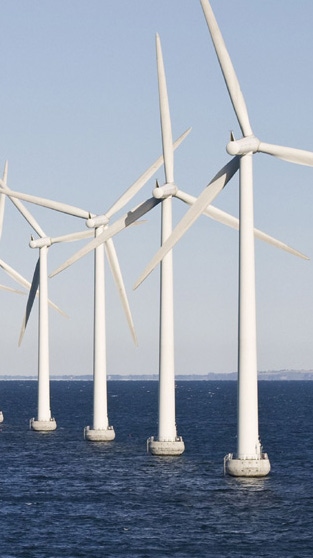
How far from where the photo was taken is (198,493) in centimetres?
7469

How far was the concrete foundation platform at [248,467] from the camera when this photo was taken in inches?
3012

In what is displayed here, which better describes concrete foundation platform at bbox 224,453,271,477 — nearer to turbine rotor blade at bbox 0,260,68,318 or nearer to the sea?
the sea

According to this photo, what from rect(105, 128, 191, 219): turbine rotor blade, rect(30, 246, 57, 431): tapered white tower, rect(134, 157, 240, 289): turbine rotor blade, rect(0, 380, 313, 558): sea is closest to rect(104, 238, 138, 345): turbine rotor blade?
rect(105, 128, 191, 219): turbine rotor blade

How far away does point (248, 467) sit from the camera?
3014 inches

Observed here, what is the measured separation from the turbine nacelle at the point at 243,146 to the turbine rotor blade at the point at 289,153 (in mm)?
652

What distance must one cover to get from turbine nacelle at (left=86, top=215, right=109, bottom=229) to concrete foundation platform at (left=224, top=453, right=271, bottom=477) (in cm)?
4110

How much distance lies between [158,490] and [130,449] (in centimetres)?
3520

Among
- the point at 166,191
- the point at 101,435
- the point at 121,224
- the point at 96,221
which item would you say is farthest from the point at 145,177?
the point at 101,435

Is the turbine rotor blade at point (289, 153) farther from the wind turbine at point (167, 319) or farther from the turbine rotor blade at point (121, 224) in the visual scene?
the wind turbine at point (167, 319)

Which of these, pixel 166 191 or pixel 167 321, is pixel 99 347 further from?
pixel 166 191

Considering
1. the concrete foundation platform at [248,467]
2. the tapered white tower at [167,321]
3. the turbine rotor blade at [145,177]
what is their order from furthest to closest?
Answer: the turbine rotor blade at [145,177]
the tapered white tower at [167,321]
the concrete foundation platform at [248,467]

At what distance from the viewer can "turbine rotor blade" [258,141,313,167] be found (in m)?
68.5

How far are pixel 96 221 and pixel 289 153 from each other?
45314 millimetres

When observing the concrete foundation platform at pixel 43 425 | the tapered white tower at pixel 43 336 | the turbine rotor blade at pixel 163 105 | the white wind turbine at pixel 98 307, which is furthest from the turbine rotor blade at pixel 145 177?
the concrete foundation platform at pixel 43 425
